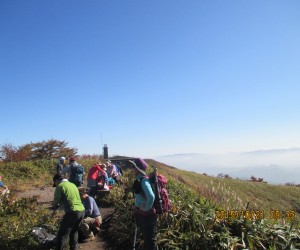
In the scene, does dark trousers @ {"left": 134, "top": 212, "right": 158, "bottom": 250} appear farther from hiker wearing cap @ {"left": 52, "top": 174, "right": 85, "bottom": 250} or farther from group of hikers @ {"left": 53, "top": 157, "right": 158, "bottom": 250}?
hiker wearing cap @ {"left": 52, "top": 174, "right": 85, "bottom": 250}

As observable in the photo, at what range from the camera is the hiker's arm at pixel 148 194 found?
17.7ft

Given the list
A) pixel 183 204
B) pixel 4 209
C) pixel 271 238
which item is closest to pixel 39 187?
pixel 4 209

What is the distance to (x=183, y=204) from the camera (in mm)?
8367

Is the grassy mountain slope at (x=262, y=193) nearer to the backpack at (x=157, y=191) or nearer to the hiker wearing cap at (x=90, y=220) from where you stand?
the hiker wearing cap at (x=90, y=220)

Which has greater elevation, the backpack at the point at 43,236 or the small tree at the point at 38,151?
the small tree at the point at 38,151

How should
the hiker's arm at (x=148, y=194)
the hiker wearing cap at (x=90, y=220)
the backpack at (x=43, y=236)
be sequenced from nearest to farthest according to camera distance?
the hiker's arm at (x=148, y=194)
the backpack at (x=43, y=236)
the hiker wearing cap at (x=90, y=220)

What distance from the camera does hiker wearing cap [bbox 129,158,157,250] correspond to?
18.0 ft

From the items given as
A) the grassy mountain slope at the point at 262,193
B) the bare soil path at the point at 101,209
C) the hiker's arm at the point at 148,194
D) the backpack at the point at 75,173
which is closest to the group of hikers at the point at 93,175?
the backpack at the point at 75,173

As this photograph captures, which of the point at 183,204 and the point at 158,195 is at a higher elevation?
the point at 158,195

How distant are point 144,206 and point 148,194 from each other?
0.95ft

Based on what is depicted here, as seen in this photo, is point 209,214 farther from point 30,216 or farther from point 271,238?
point 30,216

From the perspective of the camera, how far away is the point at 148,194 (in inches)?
214

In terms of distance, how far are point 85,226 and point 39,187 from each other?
32.4 feet

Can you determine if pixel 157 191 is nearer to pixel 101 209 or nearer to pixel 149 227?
pixel 149 227
